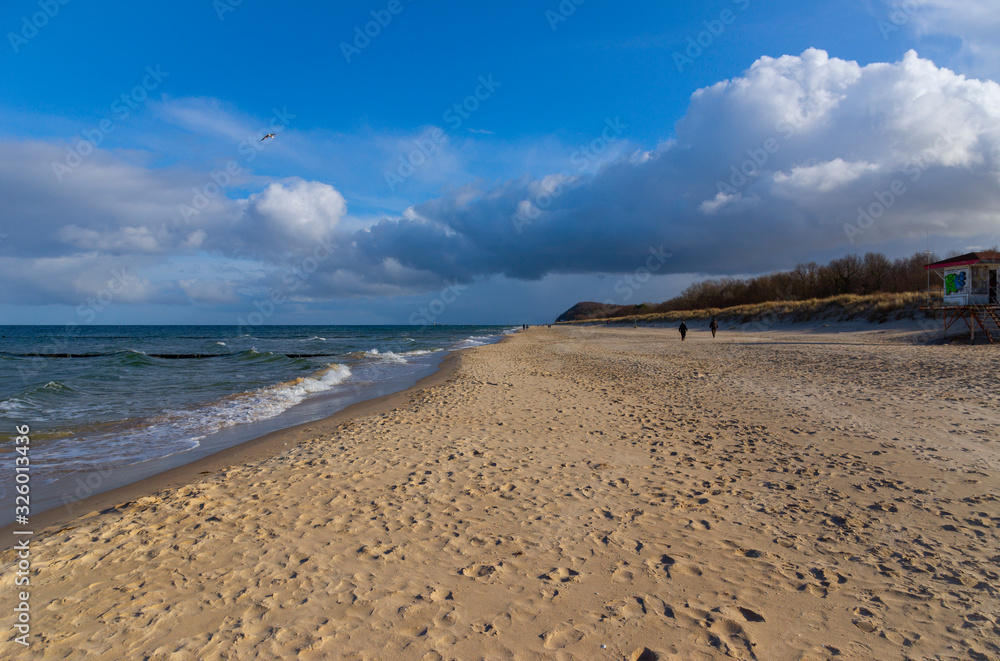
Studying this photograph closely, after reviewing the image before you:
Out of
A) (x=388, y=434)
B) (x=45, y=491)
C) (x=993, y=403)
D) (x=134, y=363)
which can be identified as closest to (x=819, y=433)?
(x=993, y=403)

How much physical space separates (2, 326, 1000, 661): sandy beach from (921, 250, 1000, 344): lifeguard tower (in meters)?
20.2

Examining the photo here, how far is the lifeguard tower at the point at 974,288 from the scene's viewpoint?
22453 millimetres

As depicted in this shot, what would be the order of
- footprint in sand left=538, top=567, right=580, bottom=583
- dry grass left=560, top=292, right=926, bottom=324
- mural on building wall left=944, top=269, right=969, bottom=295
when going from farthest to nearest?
dry grass left=560, top=292, right=926, bottom=324
mural on building wall left=944, top=269, right=969, bottom=295
footprint in sand left=538, top=567, right=580, bottom=583

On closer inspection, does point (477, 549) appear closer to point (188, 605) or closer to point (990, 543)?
point (188, 605)

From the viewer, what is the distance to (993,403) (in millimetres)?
9352

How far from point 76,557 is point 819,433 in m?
10.2

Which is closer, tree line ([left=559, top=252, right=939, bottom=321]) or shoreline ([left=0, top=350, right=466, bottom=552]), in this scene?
shoreline ([left=0, top=350, right=466, bottom=552])

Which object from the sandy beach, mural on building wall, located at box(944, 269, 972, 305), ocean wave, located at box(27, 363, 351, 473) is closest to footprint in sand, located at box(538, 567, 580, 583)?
the sandy beach

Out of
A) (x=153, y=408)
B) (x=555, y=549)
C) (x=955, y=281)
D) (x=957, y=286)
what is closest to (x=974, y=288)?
(x=957, y=286)

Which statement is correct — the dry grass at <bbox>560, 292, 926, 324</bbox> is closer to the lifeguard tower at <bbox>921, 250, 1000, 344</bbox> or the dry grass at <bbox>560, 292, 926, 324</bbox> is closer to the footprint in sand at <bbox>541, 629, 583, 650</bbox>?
the lifeguard tower at <bbox>921, 250, 1000, 344</bbox>

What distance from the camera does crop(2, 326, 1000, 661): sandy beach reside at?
3184mm

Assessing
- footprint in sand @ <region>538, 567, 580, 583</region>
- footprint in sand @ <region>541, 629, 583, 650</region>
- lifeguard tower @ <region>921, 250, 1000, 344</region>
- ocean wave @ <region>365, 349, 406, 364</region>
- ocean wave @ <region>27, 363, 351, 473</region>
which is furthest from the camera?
ocean wave @ <region>365, 349, 406, 364</region>

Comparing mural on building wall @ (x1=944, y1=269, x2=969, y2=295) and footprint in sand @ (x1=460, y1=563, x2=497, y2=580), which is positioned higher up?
mural on building wall @ (x1=944, y1=269, x2=969, y2=295)

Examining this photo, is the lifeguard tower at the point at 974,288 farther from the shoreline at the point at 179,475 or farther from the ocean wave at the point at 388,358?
the ocean wave at the point at 388,358
